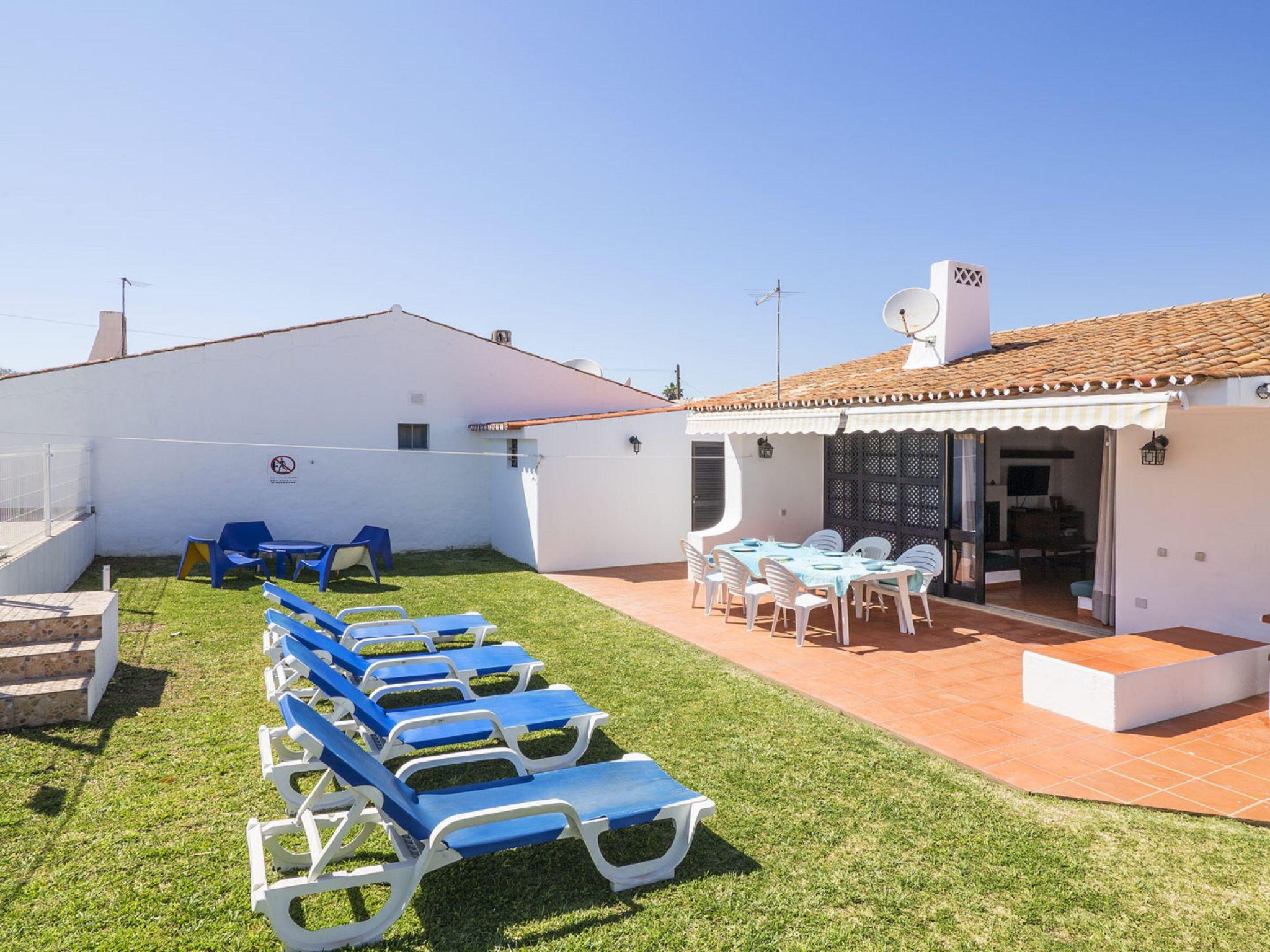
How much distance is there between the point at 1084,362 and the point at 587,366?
A: 2002 centimetres

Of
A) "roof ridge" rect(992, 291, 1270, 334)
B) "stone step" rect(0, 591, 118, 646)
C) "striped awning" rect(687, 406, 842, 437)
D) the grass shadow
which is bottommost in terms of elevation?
the grass shadow

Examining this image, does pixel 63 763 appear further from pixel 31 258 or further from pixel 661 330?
pixel 661 330

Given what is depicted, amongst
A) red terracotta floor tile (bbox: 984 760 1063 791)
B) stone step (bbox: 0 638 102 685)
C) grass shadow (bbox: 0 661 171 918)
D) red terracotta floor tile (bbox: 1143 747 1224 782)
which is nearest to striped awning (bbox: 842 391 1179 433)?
red terracotta floor tile (bbox: 1143 747 1224 782)

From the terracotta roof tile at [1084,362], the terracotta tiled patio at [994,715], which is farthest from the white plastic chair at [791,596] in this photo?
the terracotta roof tile at [1084,362]

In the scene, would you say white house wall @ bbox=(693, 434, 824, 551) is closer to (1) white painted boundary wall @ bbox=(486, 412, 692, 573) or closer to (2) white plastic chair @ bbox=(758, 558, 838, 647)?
(1) white painted boundary wall @ bbox=(486, 412, 692, 573)

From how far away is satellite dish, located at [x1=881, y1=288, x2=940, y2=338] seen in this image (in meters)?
17.0

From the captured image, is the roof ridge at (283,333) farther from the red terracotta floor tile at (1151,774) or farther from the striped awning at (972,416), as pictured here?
the red terracotta floor tile at (1151,774)

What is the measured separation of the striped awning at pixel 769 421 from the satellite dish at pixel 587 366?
9682 mm

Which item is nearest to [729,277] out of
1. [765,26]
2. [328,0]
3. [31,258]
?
[765,26]

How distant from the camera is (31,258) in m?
25.7

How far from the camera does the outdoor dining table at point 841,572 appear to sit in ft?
40.6

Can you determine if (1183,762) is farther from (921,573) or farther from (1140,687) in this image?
(921,573)

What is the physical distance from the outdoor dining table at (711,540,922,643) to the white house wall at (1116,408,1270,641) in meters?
3.38

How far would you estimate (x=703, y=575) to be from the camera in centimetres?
1516
